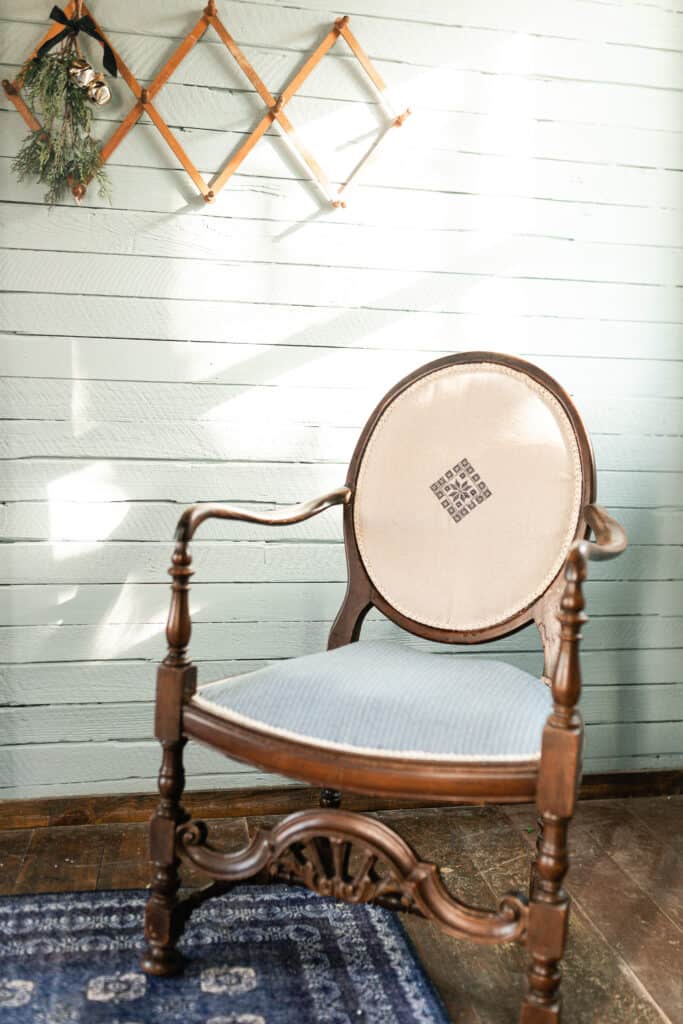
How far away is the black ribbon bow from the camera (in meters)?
Result: 1.79

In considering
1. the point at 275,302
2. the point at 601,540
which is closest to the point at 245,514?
the point at 601,540

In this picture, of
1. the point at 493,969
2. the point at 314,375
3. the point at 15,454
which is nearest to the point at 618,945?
the point at 493,969

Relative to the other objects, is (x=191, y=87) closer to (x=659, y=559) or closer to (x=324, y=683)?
(x=324, y=683)

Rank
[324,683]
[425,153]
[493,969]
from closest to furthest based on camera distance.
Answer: [324,683], [493,969], [425,153]

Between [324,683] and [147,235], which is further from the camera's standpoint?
[147,235]

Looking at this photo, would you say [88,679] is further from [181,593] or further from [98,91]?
[98,91]

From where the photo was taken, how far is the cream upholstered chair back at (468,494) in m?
1.59

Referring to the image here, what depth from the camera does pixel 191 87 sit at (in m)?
1.92

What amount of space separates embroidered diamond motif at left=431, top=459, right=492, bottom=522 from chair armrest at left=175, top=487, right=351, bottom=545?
0.58 ft

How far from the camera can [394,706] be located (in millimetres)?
1268

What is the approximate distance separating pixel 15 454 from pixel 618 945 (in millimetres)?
1470

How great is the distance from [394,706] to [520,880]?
0.72 meters

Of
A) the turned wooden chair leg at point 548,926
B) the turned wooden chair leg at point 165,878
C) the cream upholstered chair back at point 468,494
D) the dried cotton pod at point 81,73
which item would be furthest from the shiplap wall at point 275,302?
the turned wooden chair leg at point 548,926

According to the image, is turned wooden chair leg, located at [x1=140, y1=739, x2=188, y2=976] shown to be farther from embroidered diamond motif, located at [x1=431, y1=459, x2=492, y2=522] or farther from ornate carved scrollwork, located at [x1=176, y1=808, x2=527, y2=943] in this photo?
embroidered diamond motif, located at [x1=431, y1=459, x2=492, y2=522]
